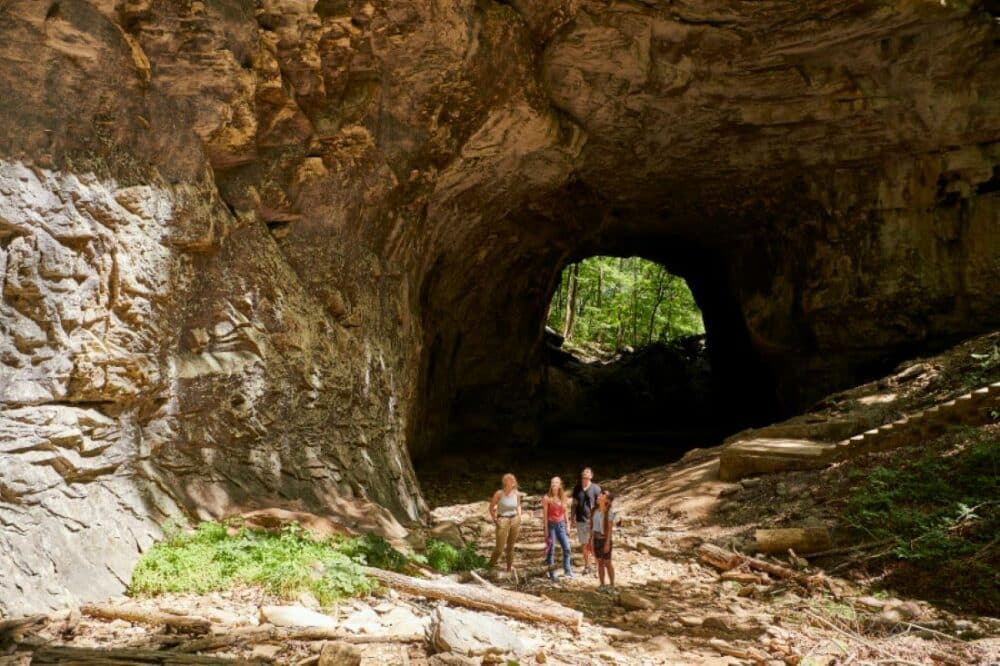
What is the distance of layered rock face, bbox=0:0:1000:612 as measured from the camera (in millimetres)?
6676

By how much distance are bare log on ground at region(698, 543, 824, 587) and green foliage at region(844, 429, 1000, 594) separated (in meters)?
1.14

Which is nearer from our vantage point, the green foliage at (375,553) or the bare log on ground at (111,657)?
the bare log on ground at (111,657)

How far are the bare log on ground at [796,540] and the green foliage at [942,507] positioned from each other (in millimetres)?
483

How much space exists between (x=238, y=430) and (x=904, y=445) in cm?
956

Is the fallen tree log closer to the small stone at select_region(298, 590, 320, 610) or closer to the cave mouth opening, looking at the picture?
the small stone at select_region(298, 590, 320, 610)

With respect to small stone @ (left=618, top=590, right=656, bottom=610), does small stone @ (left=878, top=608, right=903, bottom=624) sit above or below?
below

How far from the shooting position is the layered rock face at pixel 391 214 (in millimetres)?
6676

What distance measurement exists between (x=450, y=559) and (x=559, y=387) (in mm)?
18514

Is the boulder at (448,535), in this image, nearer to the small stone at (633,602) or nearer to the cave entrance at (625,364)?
the small stone at (633,602)

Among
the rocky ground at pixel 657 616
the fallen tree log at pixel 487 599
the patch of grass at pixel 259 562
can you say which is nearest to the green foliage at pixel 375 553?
the patch of grass at pixel 259 562

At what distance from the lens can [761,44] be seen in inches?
546

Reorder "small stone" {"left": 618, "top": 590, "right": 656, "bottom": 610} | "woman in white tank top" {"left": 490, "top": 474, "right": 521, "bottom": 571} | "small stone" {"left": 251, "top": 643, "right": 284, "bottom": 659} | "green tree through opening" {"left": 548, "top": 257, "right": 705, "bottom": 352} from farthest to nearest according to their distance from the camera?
"green tree through opening" {"left": 548, "top": 257, "right": 705, "bottom": 352}
"woman in white tank top" {"left": 490, "top": 474, "right": 521, "bottom": 571}
"small stone" {"left": 618, "top": 590, "right": 656, "bottom": 610}
"small stone" {"left": 251, "top": 643, "right": 284, "bottom": 659}

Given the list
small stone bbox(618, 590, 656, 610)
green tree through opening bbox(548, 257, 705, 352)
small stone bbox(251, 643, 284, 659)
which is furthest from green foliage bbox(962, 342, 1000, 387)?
green tree through opening bbox(548, 257, 705, 352)

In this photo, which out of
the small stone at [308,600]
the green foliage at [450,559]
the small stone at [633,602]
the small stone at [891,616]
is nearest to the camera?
the small stone at [308,600]
